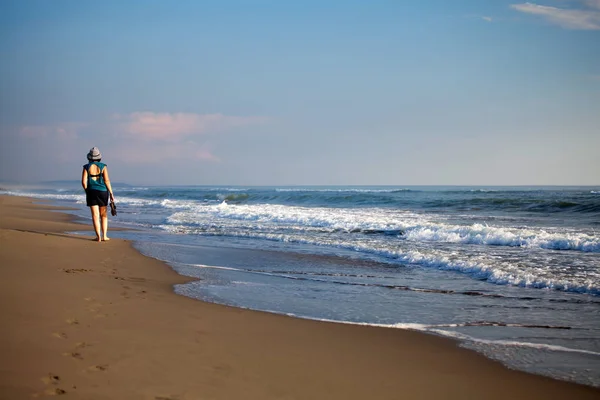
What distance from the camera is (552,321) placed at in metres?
5.01

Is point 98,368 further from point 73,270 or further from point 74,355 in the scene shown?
point 73,270

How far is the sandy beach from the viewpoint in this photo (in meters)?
2.98

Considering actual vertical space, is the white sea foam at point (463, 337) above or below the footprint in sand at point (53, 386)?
below

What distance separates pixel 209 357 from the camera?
3.54m

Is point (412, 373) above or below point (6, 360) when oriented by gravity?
below

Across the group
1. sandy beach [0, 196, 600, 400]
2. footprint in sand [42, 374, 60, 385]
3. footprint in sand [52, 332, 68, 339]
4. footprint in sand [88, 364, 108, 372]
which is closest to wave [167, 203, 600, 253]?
sandy beach [0, 196, 600, 400]

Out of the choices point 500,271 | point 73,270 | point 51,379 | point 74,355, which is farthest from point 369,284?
point 51,379

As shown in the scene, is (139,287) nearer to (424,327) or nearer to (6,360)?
(6,360)

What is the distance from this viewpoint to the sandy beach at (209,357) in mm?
2979

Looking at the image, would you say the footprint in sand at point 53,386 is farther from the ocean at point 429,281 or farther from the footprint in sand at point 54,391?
the ocean at point 429,281

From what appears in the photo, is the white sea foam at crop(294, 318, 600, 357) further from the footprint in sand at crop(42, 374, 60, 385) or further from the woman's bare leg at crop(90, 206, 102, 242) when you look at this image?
the woman's bare leg at crop(90, 206, 102, 242)

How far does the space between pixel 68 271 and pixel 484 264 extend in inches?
266

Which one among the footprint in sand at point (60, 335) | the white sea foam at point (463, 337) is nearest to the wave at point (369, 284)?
the white sea foam at point (463, 337)

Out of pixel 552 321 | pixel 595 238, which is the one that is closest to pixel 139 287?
pixel 552 321
